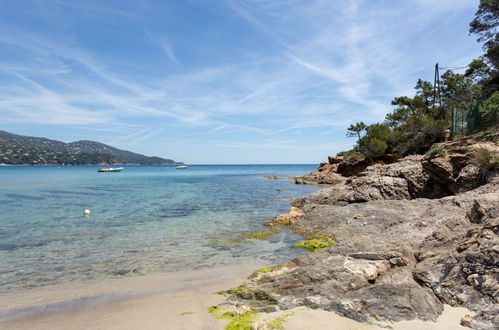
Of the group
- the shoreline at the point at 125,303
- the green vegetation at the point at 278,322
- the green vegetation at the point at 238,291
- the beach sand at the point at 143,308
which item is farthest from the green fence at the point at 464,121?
the green vegetation at the point at 278,322

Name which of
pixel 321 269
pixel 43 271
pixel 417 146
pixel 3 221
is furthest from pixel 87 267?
pixel 417 146

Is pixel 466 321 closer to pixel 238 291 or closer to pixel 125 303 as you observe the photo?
pixel 238 291

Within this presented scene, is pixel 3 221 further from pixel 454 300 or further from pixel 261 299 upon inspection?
pixel 454 300

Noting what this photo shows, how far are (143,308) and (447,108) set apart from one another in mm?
46346

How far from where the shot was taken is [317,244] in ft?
31.6

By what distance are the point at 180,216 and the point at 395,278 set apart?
1345 centimetres

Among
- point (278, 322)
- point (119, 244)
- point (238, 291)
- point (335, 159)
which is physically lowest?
point (119, 244)

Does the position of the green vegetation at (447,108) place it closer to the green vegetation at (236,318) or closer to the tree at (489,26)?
the tree at (489,26)

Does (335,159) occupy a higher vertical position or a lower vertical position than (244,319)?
higher

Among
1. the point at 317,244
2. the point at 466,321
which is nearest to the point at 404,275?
the point at 466,321

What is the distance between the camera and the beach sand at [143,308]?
434 centimetres

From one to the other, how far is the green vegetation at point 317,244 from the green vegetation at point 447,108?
17.2 meters

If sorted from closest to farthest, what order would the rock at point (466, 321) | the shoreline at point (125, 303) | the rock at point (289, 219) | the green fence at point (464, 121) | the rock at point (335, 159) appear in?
the rock at point (466, 321) < the shoreline at point (125, 303) < the rock at point (289, 219) < the green fence at point (464, 121) < the rock at point (335, 159)

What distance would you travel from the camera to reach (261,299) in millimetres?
5281
